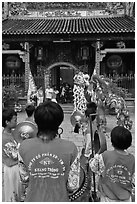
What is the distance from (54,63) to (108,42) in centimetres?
291

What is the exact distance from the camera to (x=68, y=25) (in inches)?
542

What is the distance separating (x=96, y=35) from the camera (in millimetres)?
12789

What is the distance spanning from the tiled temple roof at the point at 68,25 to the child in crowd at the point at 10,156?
999 cm

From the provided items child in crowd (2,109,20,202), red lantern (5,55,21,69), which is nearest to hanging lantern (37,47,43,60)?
red lantern (5,55,21,69)

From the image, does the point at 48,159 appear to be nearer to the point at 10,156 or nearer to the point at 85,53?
the point at 10,156

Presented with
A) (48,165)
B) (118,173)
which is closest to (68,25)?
(118,173)

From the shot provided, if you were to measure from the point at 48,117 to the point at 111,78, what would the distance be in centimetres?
1109

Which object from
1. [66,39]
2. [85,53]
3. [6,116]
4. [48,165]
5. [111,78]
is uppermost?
[66,39]

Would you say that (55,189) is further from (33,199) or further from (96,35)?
(96,35)

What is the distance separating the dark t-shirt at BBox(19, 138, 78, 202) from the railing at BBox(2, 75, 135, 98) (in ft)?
35.2

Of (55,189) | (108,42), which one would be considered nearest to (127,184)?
(55,189)

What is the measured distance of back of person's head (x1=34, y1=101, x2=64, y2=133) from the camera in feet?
6.23

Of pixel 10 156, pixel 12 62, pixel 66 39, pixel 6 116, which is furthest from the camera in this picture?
pixel 12 62

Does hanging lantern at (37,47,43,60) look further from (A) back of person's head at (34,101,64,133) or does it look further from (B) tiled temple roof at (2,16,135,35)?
(A) back of person's head at (34,101,64,133)
